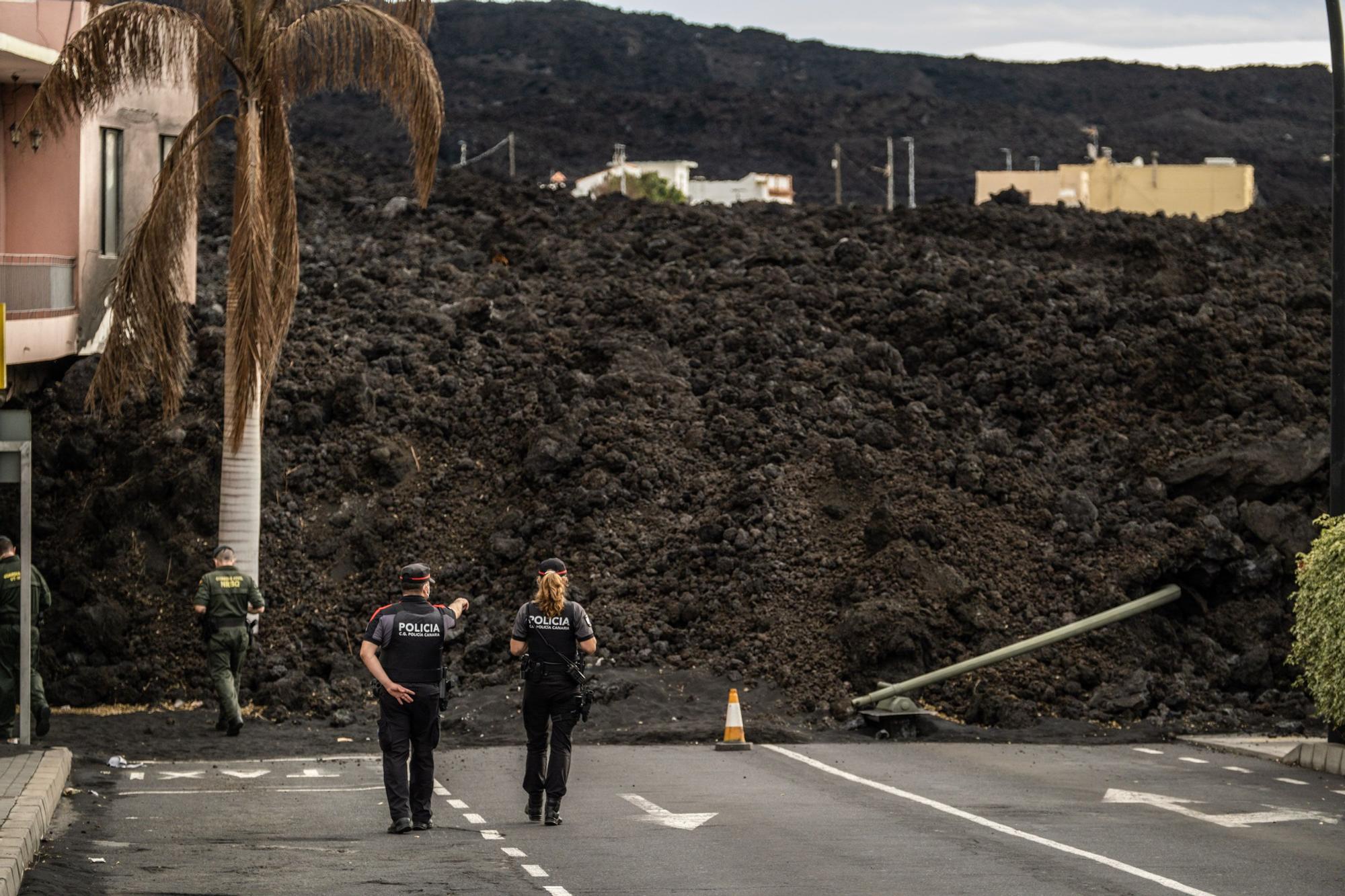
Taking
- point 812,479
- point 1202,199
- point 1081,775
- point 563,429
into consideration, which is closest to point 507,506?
point 563,429

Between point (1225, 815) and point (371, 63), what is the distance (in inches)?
469

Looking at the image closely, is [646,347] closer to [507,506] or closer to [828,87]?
[507,506]

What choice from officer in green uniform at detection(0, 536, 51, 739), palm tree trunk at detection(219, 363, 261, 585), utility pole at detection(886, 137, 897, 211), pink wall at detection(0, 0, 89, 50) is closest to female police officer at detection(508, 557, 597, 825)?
officer in green uniform at detection(0, 536, 51, 739)

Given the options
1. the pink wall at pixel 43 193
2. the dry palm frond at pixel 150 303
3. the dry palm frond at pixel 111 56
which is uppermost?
the dry palm frond at pixel 111 56

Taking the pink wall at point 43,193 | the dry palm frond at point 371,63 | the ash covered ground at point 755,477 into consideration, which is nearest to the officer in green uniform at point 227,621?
the ash covered ground at point 755,477

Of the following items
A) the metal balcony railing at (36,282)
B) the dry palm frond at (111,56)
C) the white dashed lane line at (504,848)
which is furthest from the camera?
the metal balcony railing at (36,282)

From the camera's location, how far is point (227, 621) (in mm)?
18266

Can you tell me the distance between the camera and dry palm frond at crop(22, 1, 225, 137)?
62.9 ft

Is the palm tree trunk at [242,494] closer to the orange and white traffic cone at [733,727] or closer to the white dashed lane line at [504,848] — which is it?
the orange and white traffic cone at [733,727]

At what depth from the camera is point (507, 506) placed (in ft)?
80.7

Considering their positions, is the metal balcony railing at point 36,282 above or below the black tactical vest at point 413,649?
above

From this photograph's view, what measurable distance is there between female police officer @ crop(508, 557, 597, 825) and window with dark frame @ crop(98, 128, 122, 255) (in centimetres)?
1358

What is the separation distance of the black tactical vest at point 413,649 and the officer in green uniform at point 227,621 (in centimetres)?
608

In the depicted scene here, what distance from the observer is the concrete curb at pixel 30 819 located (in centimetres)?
988
